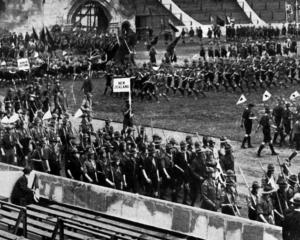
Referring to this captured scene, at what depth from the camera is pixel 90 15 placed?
56.2 meters

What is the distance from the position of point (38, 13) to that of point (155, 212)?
141ft

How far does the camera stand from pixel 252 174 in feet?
63.9

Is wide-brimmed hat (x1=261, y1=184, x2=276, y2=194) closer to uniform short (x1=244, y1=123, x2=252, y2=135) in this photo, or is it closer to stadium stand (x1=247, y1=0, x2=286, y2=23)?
uniform short (x1=244, y1=123, x2=252, y2=135)

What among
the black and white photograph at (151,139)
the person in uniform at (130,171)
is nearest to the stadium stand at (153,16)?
the black and white photograph at (151,139)

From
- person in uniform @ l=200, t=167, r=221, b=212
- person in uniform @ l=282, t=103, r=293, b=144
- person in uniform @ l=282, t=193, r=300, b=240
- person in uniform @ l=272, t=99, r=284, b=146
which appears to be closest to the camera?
person in uniform @ l=282, t=193, r=300, b=240

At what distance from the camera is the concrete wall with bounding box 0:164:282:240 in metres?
12.9

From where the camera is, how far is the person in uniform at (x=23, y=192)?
14492 millimetres

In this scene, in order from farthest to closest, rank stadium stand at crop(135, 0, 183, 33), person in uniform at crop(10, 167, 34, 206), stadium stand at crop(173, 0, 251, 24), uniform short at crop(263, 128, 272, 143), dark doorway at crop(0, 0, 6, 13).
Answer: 1. stadium stand at crop(173, 0, 251, 24)
2. stadium stand at crop(135, 0, 183, 33)
3. dark doorway at crop(0, 0, 6, 13)
4. uniform short at crop(263, 128, 272, 143)
5. person in uniform at crop(10, 167, 34, 206)

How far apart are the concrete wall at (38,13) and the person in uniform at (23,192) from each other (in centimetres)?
4086

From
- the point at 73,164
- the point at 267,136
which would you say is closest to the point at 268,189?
the point at 73,164

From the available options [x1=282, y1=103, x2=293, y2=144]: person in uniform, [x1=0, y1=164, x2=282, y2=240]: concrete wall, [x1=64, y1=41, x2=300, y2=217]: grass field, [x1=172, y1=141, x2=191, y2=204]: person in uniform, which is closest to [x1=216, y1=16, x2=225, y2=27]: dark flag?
[x1=64, y1=41, x2=300, y2=217]: grass field

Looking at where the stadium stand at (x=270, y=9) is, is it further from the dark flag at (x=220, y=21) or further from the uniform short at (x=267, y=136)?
the uniform short at (x=267, y=136)

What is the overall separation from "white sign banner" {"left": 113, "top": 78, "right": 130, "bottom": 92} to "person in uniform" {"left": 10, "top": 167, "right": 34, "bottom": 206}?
789 centimetres

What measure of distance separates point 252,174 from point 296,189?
535 centimetres
